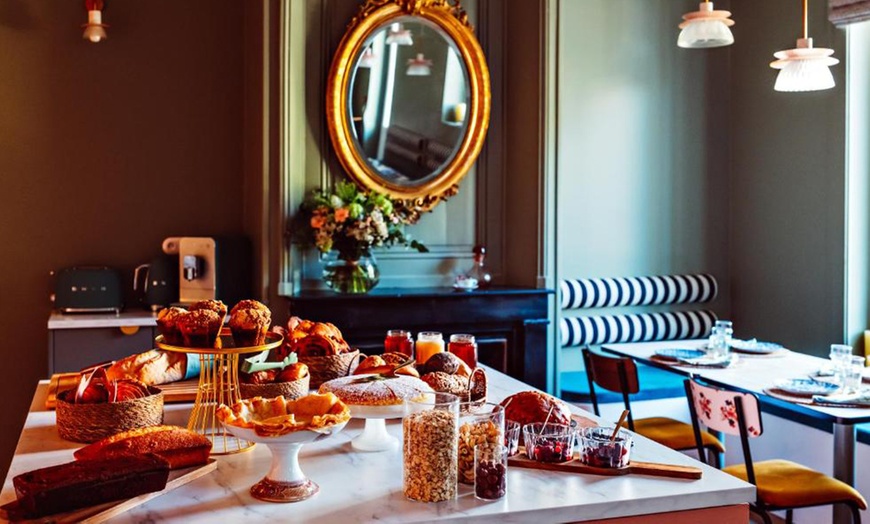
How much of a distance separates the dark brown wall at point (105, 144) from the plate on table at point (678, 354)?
2.38 metres

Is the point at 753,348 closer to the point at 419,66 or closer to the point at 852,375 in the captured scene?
the point at 852,375

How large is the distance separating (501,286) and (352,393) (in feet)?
10.1

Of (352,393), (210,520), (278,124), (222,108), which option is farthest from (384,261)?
(210,520)

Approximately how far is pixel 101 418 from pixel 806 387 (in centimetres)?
255

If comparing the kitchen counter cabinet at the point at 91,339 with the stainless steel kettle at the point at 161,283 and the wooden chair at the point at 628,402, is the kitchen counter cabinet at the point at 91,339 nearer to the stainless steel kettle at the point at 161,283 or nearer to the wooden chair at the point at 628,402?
the stainless steel kettle at the point at 161,283

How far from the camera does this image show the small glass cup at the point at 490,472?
1.70 m

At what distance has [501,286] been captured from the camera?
5.04 m

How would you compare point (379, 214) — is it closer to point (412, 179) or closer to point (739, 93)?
point (412, 179)

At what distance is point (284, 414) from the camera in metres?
1.81

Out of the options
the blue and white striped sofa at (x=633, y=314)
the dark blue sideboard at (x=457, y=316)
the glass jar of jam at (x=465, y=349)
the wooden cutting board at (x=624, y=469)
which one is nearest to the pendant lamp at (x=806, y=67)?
the dark blue sideboard at (x=457, y=316)

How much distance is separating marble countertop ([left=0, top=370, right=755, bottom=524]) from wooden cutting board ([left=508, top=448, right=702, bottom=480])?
15 mm

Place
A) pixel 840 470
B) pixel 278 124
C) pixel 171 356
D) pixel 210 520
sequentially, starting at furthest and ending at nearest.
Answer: pixel 278 124
pixel 840 470
pixel 171 356
pixel 210 520

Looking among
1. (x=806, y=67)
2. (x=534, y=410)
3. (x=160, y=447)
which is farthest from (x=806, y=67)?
(x=160, y=447)

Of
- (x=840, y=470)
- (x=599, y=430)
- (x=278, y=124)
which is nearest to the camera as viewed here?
(x=599, y=430)
